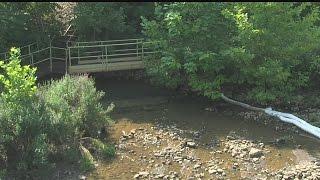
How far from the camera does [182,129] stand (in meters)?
17.2

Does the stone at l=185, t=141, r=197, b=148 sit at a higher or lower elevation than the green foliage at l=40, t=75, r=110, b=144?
lower

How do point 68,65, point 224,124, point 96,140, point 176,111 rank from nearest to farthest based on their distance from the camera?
point 96,140, point 224,124, point 176,111, point 68,65

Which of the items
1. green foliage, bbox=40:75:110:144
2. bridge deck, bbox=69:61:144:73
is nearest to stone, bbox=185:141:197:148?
green foliage, bbox=40:75:110:144

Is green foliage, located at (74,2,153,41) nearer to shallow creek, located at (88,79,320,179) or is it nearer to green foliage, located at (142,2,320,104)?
shallow creek, located at (88,79,320,179)

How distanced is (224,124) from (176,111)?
7.07 ft

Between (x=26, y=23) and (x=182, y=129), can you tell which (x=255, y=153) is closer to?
(x=182, y=129)

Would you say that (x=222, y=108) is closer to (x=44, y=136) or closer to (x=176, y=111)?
(x=176, y=111)

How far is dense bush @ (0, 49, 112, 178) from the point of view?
13.3 meters

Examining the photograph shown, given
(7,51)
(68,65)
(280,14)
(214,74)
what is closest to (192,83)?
(214,74)

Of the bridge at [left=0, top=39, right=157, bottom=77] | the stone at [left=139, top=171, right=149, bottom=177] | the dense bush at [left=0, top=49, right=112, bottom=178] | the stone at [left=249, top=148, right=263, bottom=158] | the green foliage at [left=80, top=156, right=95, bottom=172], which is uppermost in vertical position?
the bridge at [left=0, top=39, right=157, bottom=77]

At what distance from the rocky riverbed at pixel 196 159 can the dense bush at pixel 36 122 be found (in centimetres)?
124

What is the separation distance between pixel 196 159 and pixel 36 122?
185 inches

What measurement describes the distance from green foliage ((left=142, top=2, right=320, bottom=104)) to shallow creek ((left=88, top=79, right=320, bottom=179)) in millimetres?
890

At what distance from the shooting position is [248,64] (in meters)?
18.0
